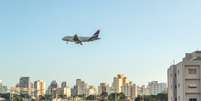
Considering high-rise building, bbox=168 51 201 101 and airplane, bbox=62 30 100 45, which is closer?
airplane, bbox=62 30 100 45

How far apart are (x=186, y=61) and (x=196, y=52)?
22.7 ft

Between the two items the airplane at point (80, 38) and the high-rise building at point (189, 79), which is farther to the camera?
the high-rise building at point (189, 79)

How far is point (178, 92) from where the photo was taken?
75312 mm

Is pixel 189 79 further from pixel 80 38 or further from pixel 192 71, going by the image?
pixel 80 38

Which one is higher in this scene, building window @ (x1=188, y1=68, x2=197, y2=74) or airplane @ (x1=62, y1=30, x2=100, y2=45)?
airplane @ (x1=62, y1=30, x2=100, y2=45)

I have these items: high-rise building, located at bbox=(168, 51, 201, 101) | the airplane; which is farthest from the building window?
the airplane

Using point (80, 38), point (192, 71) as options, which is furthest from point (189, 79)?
point (80, 38)

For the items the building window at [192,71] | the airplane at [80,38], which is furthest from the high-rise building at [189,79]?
the airplane at [80,38]

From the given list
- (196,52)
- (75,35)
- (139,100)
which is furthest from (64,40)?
(139,100)

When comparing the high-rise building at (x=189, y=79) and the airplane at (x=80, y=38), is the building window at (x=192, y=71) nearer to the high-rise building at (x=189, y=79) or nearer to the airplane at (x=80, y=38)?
the high-rise building at (x=189, y=79)

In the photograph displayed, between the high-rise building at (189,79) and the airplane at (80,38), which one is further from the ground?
the airplane at (80,38)

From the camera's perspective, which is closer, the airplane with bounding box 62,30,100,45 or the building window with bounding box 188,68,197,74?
the airplane with bounding box 62,30,100,45

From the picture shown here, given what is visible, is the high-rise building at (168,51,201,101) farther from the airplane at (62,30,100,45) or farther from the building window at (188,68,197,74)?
the airplane at (62,30,100,45)

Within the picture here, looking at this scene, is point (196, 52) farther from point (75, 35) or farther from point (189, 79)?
point (75, 35)
